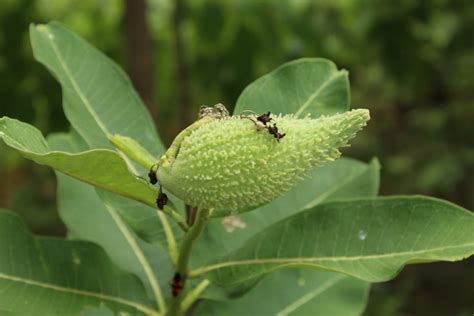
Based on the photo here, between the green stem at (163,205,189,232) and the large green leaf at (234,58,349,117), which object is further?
the large green leaf at (234,58,349,117)

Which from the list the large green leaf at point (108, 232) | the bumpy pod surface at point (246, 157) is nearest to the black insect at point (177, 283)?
the large green leaf at point (108, 232)

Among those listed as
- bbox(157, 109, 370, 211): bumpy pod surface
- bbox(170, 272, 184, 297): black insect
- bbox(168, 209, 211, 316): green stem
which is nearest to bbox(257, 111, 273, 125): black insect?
bbox(157, 109, 370, 211): bumpy pod surface

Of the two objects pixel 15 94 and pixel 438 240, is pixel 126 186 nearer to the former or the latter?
pixel 438 240

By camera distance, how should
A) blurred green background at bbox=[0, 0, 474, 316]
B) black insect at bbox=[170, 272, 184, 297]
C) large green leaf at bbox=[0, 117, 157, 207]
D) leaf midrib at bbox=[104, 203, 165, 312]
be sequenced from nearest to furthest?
large green leaf at bbox=[0, 117, 157, 207]
black insect at bbox=[170, 272, 184, 297]
leaf midrib at bbox=[104, 203, 165, 312]
blurred green background at bbox=[0, 0, 474, 316]


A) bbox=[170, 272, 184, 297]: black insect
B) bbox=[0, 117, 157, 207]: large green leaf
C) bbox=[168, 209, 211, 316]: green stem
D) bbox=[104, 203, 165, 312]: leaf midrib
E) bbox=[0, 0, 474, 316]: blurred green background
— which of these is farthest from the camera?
bbox=[0, 0, 474, 316]: blurred green background

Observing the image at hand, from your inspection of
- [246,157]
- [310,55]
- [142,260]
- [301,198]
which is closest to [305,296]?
[301,198]

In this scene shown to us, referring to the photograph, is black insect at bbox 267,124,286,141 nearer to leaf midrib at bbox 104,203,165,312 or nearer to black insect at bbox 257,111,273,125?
black insect at bbox 257,111,273,125

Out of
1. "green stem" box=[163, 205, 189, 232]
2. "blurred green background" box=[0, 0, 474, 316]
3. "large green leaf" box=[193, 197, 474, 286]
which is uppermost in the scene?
"green stem" box=[163, 205, 189, 232]

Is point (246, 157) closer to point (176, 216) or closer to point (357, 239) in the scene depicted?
point (176, 216)
